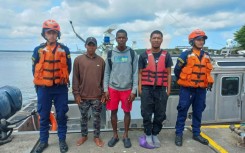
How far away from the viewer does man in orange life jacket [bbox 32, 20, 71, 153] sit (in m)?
4.16

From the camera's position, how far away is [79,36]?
873cm

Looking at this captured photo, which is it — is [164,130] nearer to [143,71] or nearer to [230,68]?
[143,71]

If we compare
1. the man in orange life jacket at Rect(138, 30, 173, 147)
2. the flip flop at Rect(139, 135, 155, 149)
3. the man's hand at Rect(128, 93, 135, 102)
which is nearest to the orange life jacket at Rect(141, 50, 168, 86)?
the man in orange life jacket at Rect(138, 30, 173, 147)

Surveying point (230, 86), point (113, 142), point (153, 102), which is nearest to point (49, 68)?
point (113, 142)

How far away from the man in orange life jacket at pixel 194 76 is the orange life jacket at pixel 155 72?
1.32 feet

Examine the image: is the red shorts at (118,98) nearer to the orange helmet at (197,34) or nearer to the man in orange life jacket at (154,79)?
the man in orange life jacket at (154,79)

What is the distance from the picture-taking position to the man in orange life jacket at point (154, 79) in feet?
14.4

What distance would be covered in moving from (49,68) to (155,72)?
178 centimetres

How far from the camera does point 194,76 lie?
4.53 m

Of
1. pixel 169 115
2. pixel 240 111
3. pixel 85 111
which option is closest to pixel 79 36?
pixel 169 115

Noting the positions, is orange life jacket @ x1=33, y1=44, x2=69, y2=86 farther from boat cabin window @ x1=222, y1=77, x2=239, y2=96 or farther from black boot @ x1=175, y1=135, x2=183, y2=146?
boat cabin window @ x1=222, y1=77, x2=239, y2=96

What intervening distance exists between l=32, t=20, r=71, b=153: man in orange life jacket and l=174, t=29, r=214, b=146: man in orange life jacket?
6.69ft

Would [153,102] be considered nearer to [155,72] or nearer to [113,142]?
[155,72]

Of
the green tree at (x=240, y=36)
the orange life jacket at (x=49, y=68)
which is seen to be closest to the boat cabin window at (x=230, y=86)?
the orange life jacket at (x=49, y=68)
